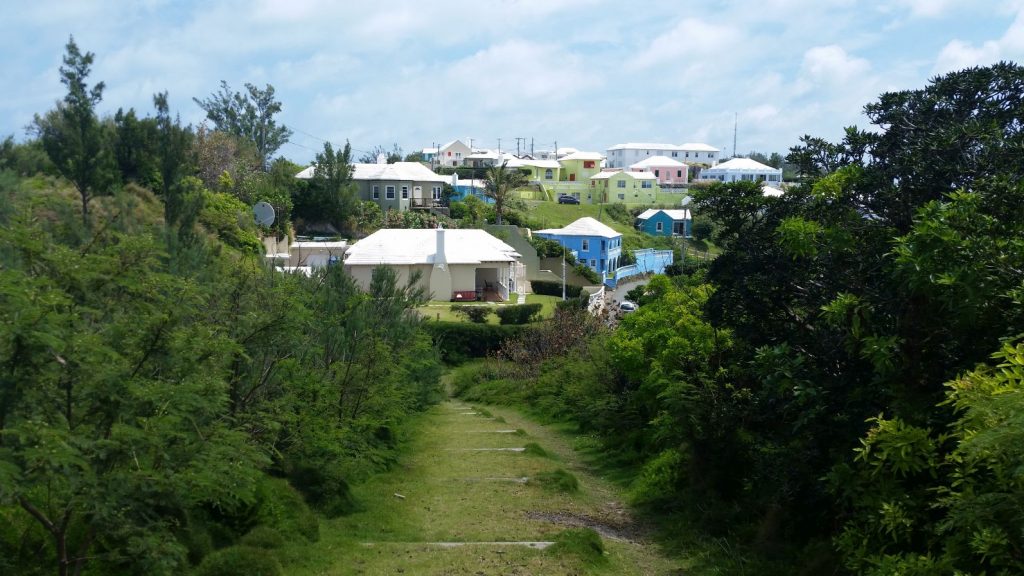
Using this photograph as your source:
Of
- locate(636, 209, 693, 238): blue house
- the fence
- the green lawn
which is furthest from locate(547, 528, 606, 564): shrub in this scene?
locate(636, 209, 693, 238): blue house

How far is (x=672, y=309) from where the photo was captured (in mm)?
16766

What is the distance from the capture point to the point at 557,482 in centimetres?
1584

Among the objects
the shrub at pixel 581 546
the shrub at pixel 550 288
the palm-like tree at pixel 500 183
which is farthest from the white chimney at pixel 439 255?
the shrub at pixel 581 546

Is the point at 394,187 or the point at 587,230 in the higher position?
the point at 394,187

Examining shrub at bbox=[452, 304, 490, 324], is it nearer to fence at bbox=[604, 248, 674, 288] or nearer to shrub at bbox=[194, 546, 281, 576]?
fence at bbox=[604, 248, 674, 288]

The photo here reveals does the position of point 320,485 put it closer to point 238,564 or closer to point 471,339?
point 238,564

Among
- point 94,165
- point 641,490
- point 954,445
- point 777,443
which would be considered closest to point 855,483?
point 954,445

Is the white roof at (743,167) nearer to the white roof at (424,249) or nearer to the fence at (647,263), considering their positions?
the fence at (647,263)

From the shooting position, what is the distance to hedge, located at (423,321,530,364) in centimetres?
3731

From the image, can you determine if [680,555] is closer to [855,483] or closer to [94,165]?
[855,483]

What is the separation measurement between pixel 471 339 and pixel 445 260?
6.32 m

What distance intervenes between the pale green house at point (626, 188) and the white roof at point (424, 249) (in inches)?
1866

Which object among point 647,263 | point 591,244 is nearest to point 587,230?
point 591,244

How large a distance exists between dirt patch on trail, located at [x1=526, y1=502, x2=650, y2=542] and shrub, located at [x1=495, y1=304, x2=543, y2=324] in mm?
24738
